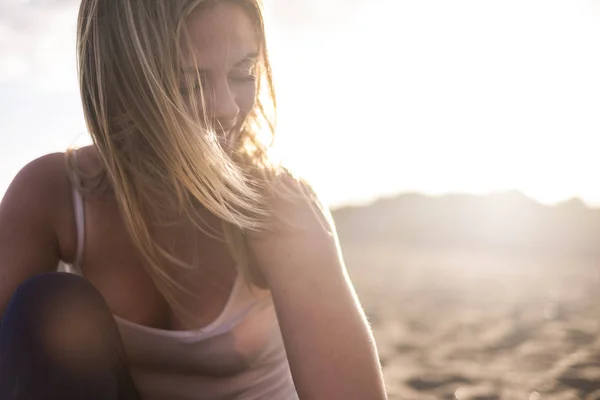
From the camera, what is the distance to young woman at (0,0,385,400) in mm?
1418

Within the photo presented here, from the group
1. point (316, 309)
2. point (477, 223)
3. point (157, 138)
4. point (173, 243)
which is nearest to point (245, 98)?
point (157, 138)

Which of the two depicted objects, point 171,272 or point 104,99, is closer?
point 104,99

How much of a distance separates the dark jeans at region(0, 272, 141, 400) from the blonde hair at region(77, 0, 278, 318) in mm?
189

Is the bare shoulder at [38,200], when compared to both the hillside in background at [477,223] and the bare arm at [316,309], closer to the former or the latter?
the bare arm at [316,309]

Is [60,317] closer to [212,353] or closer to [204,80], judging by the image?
[212,353]

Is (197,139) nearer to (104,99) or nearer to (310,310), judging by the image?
(104,99)

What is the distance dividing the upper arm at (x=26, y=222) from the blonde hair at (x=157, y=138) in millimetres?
136

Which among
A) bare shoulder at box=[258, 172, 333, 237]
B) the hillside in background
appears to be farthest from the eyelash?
the hillside in background

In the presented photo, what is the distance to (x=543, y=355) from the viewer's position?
3199 millimetres

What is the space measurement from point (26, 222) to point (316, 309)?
2.20 ft

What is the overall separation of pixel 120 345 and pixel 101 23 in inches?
26.7

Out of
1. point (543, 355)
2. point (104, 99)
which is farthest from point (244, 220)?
point (543, 355)

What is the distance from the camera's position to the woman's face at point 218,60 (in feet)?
4.74

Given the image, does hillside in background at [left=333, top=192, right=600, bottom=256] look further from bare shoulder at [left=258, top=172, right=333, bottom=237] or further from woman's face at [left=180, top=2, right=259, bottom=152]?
woman's face at [left=180, top=2, right=259, bottom=152]
